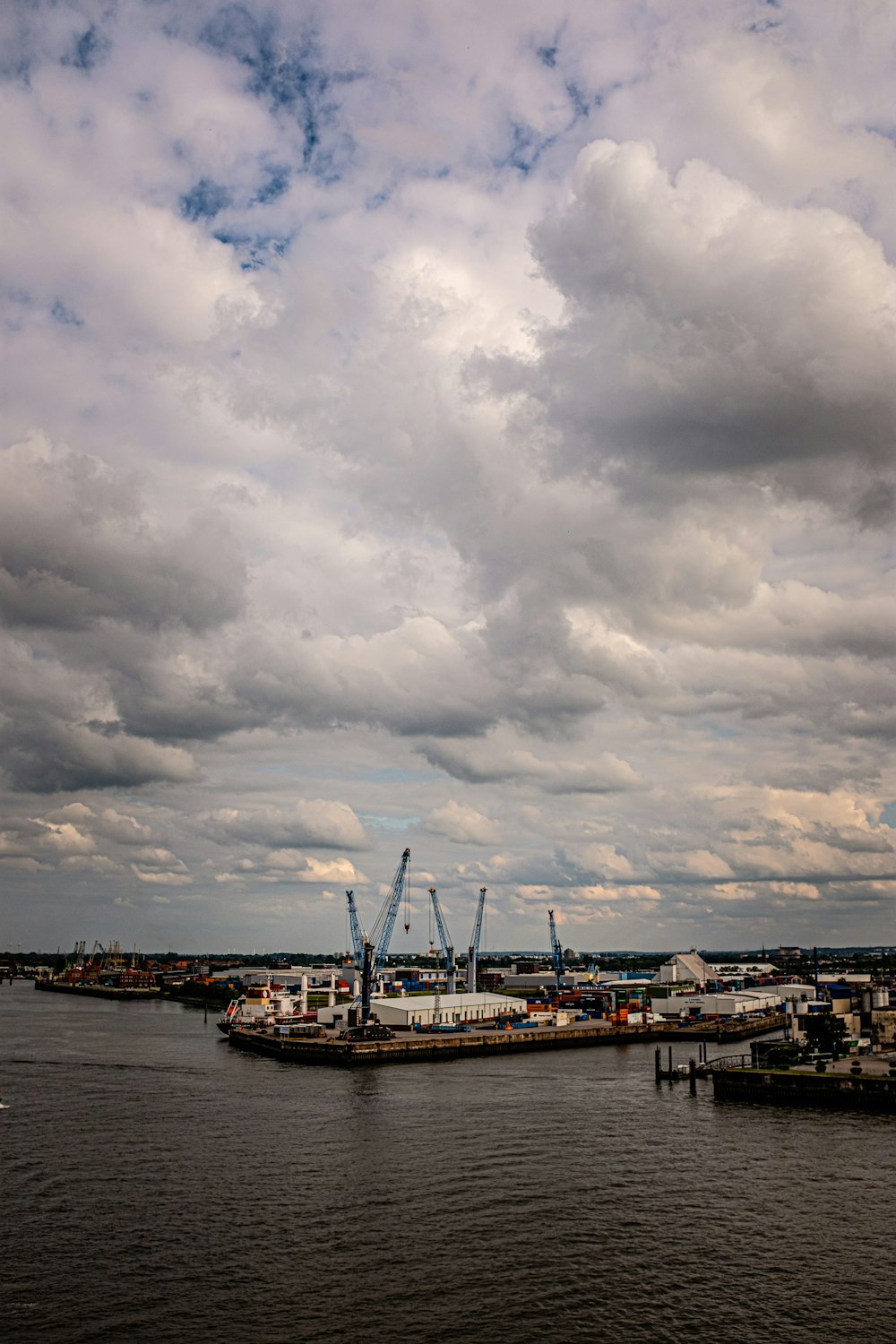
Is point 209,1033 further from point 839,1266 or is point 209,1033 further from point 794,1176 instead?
point 839,1266

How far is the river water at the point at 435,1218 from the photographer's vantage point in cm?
2358

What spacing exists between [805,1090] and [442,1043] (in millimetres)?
32236

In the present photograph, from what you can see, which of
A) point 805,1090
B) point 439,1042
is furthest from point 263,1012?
point 805,1090

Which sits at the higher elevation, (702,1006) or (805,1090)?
(805,1090)

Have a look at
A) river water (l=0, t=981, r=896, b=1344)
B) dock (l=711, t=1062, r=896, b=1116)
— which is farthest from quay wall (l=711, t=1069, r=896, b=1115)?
river water (l=0, t=981, r=896, b=1344)

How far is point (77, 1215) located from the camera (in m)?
30.8

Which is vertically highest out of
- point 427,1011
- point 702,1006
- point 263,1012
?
point 427,1011

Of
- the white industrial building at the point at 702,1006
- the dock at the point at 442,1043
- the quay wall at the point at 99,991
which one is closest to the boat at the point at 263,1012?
the dock at the point at 442,1043

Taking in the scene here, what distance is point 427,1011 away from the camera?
296 ft

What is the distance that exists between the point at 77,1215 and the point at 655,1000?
288ft

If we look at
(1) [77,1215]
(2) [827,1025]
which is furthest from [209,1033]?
(1) [77,1215]

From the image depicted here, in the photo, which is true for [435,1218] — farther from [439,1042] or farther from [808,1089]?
[439,1042]

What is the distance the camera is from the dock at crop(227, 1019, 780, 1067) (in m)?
72.8

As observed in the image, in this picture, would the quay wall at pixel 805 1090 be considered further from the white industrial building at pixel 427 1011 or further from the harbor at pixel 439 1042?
the white industrial building at pixel 427 1011
